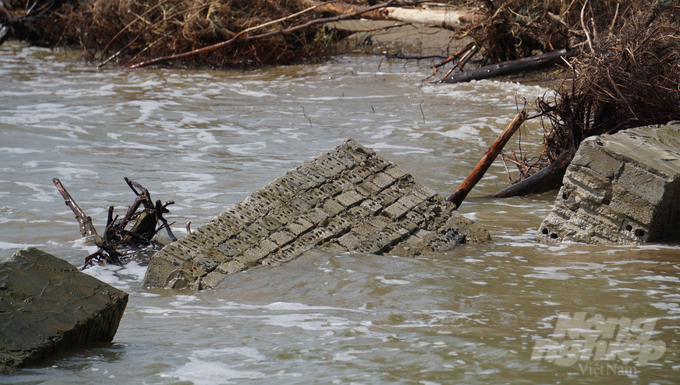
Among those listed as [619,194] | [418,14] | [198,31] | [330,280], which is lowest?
[330,280]

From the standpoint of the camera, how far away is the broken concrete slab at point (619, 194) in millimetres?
4637

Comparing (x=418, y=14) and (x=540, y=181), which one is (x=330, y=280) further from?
(x=418, y=14)

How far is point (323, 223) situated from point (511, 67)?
867 cm

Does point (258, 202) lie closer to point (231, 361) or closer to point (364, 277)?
point (364, 277)

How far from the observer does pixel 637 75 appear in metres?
6.24

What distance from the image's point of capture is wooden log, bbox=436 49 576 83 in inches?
466

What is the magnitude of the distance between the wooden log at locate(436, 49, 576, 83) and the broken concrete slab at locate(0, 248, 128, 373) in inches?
398

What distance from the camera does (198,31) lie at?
1459cm

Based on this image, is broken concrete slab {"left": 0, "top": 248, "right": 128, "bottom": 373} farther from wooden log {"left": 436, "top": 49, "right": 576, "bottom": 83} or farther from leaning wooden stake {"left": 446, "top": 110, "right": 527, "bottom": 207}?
wooden log {"left": 436, "top": 49, "right": 576, "bottom": 83}

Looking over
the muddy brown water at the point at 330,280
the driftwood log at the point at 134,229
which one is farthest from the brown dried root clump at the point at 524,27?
the driftwood log at the point at 134,229

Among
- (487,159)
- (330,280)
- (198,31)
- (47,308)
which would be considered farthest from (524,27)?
(47,308)

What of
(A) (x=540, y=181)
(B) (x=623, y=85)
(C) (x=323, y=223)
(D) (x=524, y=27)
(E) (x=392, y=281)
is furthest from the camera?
(D) (x=524, y=27)

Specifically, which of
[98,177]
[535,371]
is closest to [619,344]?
[535,371]

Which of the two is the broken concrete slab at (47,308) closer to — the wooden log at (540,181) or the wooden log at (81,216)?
the wooden log at (81,216)
